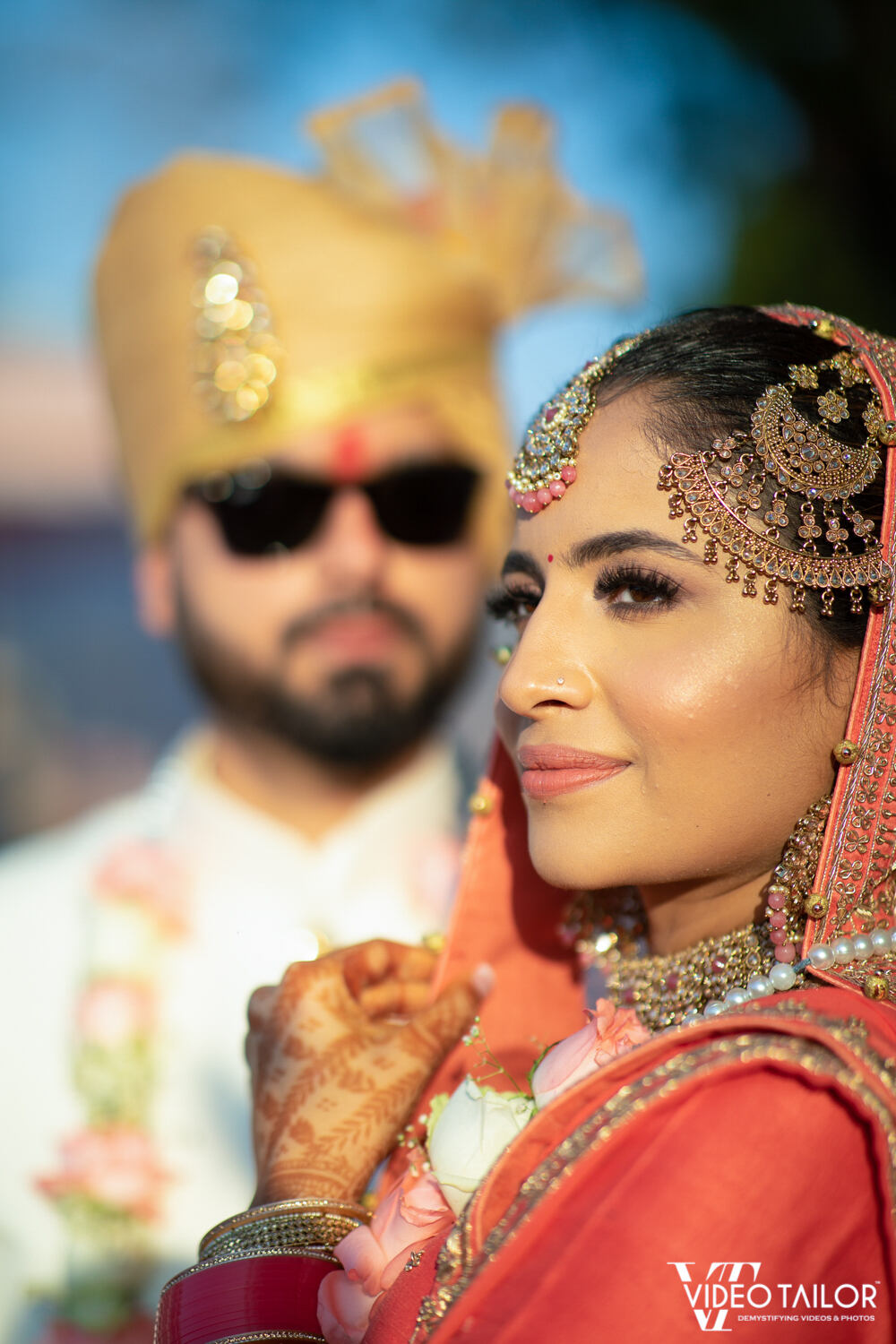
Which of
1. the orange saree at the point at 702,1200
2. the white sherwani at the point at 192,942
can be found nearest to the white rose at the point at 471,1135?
the orange saree at the point at 702,1200

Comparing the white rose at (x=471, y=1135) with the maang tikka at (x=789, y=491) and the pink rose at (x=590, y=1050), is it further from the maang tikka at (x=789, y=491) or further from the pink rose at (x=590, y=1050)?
the maang tikka at (x=789, y=491)

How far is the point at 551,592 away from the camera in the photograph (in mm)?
1394

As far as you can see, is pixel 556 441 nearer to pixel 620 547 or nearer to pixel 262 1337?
pixel 620 547

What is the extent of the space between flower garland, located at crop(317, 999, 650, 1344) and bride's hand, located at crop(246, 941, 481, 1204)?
15 centimetres

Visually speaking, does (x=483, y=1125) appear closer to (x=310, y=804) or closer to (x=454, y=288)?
(x=310, y=804)

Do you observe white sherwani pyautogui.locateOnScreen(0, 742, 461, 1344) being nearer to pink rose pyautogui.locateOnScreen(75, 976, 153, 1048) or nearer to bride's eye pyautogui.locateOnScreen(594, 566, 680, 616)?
pink rose pyautogui.locateOnScreen(75, 976, 153, 1048)

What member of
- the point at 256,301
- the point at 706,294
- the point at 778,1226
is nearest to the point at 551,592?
the point at 778,1226

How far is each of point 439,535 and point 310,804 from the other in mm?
746

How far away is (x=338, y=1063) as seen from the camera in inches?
60.2

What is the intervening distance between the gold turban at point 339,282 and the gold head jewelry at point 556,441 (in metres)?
1.48

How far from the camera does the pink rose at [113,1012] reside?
2658 mm

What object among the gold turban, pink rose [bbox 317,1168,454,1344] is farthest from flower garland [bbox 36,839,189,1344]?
pink rose [bbox 317,1168,454,1344]

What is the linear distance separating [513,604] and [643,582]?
258mm

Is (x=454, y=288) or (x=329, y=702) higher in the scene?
(x=454, y=288)
